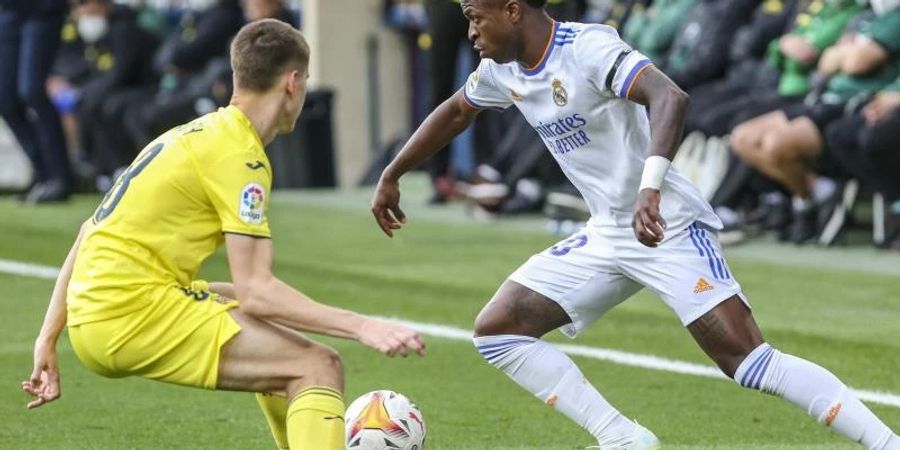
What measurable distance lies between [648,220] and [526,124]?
33.2ft

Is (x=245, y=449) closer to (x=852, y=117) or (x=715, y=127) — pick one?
(x=852, y=117)

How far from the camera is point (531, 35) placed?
6281 mm

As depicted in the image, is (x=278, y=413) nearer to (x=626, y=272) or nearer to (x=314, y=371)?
(x=314, y=371)

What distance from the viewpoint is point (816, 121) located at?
12.7m

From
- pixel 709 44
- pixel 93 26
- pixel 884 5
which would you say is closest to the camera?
pixel 884 5

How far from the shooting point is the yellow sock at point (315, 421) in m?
5.52

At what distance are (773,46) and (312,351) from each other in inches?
340

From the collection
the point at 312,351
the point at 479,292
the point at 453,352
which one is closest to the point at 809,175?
the point at 479,292

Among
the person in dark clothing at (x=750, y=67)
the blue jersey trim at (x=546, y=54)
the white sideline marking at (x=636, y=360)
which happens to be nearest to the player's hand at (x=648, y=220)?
the blue jersey trim at (x=546, y=54)

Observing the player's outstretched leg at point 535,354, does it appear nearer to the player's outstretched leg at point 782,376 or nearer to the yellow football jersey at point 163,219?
the player's outstretched leg at point 782,376

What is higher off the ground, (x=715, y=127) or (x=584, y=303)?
(x=584, y=303)

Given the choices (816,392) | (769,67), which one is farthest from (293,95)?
(769,67)

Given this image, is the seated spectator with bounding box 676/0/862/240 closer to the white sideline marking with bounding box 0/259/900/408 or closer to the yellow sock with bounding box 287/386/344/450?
the white sideline marking with bounding box 0/259/900/408

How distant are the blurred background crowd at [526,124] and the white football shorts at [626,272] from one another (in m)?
5.84
